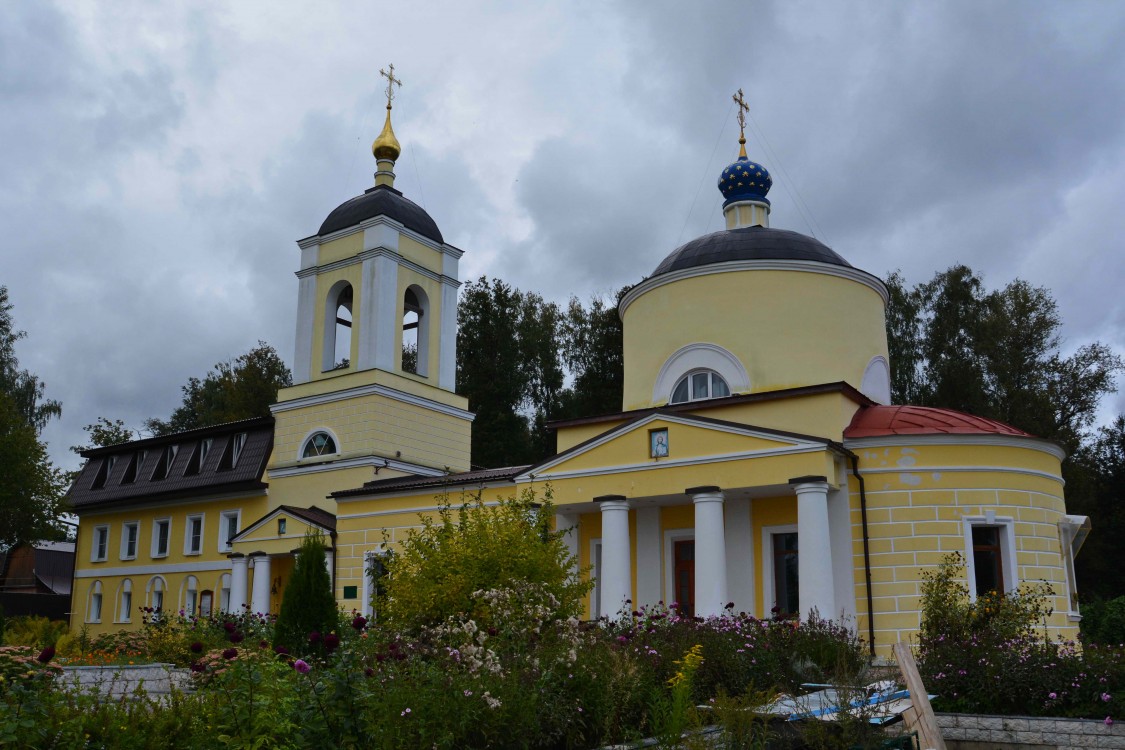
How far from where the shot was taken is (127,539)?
31.1 meters

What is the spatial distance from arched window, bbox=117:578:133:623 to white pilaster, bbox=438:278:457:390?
38.8ft

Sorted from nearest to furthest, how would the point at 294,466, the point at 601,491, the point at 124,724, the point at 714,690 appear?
the point at 124,724 → the point at 714,690 → the point at 601,491 → the point at 294,466

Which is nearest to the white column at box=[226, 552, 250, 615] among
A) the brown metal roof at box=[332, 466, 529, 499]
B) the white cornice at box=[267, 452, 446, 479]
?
the white cornice at box=[267, 452, 446, 479]

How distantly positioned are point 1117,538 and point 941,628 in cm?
2209

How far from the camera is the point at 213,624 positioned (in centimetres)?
1659

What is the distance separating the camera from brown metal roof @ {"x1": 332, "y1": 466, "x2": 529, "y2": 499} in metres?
20.5

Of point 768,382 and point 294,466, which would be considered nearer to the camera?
point 768,382

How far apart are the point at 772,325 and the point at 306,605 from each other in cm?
1062

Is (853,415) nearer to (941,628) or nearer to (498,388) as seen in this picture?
(941,628)

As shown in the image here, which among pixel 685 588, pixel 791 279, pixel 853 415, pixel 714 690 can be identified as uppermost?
pixel 791 279

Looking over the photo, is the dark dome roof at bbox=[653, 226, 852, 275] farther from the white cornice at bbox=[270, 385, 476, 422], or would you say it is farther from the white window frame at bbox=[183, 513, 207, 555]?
the white window frame at bbox=[183, 513, 207, 555]

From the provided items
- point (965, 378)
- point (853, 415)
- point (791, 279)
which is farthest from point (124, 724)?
point (965, 378)

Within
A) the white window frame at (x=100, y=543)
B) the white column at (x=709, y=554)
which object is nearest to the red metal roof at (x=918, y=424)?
the white column at (x=709, y=554)

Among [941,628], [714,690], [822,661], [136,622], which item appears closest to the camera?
[714,690]
